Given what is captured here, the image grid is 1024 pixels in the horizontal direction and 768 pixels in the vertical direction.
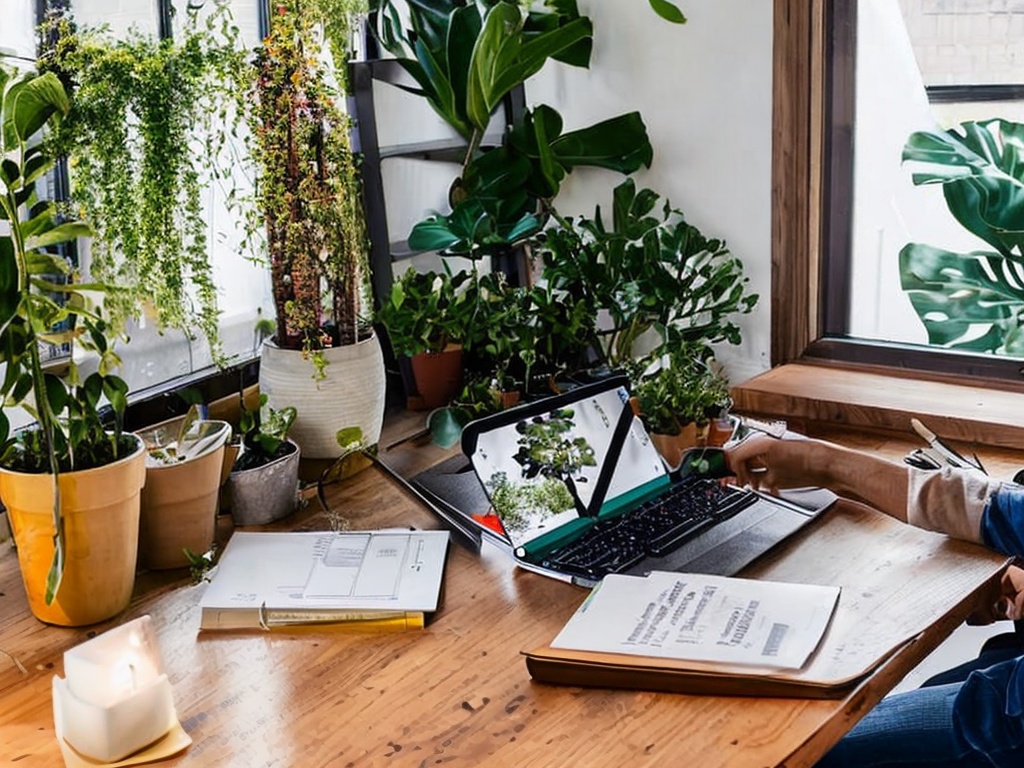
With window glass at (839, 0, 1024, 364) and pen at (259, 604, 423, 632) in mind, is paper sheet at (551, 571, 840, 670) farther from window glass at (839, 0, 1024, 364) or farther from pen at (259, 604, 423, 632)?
window glass at (839, 0, 1024, 364)

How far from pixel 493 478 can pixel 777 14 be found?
1.17 m

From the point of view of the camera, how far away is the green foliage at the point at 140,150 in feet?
5.71

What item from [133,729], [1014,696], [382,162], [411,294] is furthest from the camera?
[382,162]

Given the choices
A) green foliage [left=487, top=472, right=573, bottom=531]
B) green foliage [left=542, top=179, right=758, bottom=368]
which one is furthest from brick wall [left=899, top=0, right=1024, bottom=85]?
green foliage [left=487, top=472, right=573, bottom=531]

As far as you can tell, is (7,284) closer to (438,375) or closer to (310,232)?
(310,232)

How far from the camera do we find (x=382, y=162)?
95.2 inches

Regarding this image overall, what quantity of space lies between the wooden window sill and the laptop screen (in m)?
0.51

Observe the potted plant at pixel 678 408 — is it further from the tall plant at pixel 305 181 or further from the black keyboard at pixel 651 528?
the tall plant at pixel 305 181

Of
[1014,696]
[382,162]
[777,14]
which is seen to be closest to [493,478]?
[1014,696]

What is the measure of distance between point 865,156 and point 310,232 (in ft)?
3.67

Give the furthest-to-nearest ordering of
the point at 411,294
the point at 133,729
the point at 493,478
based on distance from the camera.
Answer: the point at 411,294 → the point at 493,478 → the point at 133,729

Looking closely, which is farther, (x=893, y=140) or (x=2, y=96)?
(x=893, y=140)

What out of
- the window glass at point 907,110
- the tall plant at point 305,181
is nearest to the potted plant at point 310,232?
the tall plant at point 305,181

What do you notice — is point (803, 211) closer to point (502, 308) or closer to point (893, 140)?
point (893, 140)
